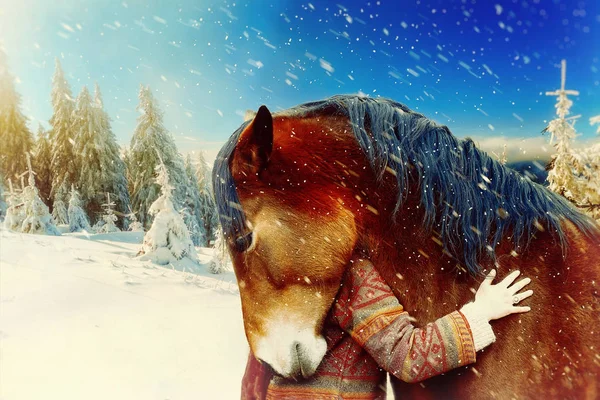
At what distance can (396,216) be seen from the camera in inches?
40.3

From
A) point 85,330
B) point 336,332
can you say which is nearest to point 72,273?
A: point 85,330

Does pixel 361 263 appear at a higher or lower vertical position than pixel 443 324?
higher

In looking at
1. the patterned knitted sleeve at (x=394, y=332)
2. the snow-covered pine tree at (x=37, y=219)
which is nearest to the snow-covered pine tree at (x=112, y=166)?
the snow-covered pine tree at (x=37, y=219)

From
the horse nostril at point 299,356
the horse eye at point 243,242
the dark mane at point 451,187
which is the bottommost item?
the horse nostril at point 299,356

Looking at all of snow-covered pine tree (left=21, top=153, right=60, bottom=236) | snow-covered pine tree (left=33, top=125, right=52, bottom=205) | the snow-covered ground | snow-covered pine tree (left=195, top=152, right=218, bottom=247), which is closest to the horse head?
the snow-covered ground

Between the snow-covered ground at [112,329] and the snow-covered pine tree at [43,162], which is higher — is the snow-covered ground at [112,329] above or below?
below

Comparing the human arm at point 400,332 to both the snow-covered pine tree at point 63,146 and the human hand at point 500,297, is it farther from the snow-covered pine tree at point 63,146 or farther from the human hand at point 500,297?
the snow-covered pine tree at point 63,146

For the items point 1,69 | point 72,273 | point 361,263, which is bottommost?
point 72,273

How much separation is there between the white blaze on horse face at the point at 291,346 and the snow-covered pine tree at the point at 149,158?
65.1 inches

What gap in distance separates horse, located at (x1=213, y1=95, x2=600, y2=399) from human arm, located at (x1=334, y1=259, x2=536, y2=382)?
0.19 feet

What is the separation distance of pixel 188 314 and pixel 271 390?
1.21 metres

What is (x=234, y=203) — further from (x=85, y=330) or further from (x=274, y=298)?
(x=85, y=330)

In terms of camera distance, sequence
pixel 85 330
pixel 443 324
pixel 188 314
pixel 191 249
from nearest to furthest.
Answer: pixel 443 324 < pixel 85 330 < pixel 188 314 < pixel 191 249

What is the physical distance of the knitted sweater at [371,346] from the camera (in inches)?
34.9
